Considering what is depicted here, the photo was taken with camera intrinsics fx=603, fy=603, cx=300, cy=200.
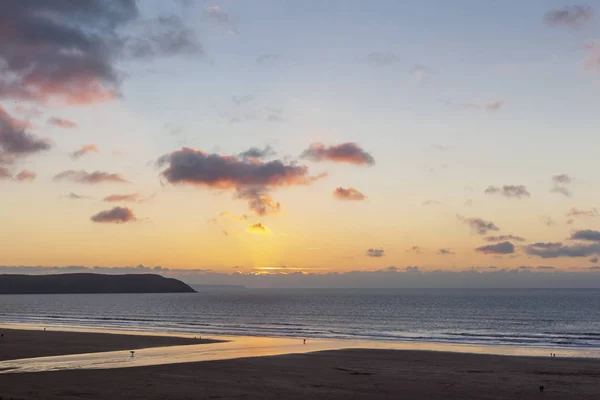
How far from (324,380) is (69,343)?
32773 millimetres

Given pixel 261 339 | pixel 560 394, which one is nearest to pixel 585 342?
pixel 261 339

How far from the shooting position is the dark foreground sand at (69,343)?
4860cm

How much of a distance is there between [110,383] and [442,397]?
16.8m

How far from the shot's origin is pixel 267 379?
34.2 meters

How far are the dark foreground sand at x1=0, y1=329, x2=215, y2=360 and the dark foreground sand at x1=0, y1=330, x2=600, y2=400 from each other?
568 inches

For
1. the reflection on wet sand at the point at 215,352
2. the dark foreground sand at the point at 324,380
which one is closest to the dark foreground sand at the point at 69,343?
the reflection on wet sand at the point at 215,352

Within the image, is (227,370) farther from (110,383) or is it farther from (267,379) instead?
(110,383)

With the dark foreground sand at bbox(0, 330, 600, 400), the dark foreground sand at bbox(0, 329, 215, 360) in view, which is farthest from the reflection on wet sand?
the dark foreground sand at bbox(0, 330, 600, 400)

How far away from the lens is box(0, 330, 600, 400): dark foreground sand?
28969 mm

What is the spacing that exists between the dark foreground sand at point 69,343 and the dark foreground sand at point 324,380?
47.4 ft

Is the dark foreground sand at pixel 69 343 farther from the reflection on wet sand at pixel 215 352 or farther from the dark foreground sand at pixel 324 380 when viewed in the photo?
the dark foreground sand at pixel 324 380

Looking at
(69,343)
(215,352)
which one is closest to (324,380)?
(215,352)

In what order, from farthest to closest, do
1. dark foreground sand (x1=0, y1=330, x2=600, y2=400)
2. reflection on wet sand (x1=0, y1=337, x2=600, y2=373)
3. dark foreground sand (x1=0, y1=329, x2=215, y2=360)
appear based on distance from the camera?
dark foreground sand (x1=0, y1=329, x2=215, y2=360) → reflection on wet sand (x1=0, y1=337, x2=600, y2=373) → dark foreground sand (x1=0, y1=330, x2=600, y2=400)

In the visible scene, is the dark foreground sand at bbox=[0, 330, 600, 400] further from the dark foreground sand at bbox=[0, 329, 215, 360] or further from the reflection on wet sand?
the dark foreground sand at bbox=[0, 329, 215, 360]
